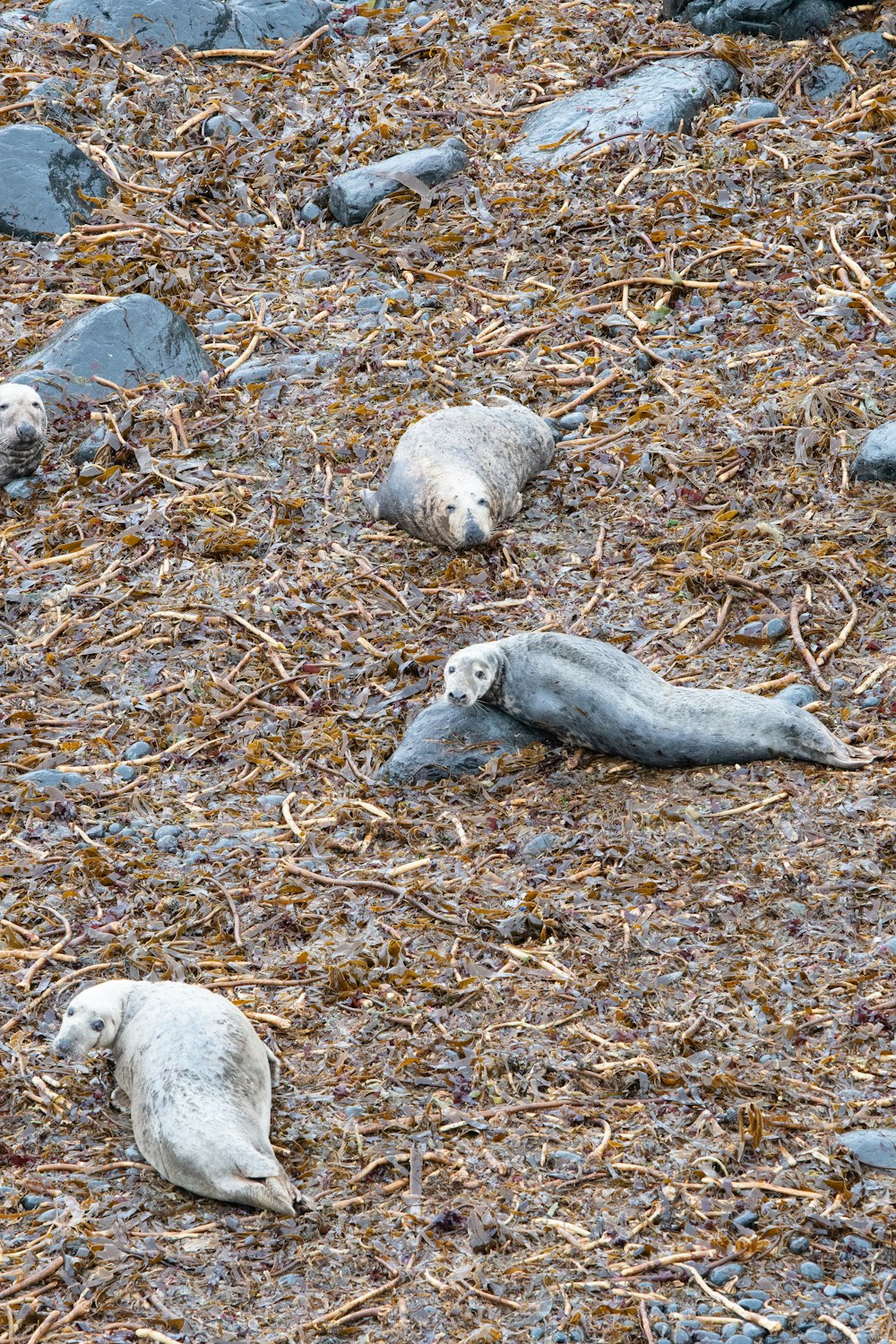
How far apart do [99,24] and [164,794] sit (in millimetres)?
7616

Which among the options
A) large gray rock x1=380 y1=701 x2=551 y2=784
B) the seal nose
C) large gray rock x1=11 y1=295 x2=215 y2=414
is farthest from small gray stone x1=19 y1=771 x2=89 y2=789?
large gray rock x1=11 y1=295 x2=215 y2=414

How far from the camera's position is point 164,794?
5.23 meters

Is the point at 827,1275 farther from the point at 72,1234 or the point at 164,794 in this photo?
the point at 164,794

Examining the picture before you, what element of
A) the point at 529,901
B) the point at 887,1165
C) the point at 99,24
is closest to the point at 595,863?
the point at 529,901

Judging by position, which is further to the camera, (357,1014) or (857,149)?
(857,149)

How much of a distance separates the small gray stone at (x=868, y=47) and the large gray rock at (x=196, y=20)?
13.2 ft

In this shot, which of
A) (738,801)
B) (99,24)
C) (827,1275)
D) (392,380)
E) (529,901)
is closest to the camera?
(827,1275)

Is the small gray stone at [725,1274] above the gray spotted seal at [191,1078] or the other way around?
the other way around

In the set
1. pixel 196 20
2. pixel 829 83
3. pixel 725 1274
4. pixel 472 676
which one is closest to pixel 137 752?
pixel 472 676

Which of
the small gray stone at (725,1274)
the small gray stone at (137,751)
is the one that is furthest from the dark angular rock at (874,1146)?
the small gray stone at (137,751)

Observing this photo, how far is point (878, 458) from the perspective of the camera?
6.09 metres

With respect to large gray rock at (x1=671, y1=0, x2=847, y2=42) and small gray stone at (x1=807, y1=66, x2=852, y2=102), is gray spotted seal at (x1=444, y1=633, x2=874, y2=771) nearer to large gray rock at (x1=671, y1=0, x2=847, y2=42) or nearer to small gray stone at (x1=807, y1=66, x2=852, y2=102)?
small gray stone at (x1=807, y1=66, x2=852, y2=102)

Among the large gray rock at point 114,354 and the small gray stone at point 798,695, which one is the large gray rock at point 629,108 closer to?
the large gray rock at point 114,354

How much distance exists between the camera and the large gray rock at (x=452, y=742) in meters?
5.17
